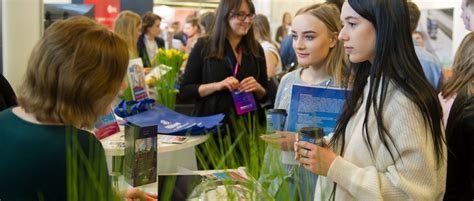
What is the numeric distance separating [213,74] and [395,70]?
6.06 feet

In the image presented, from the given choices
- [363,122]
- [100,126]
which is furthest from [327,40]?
[100,126]

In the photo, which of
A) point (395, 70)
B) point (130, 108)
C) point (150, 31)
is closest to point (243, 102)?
point (130, 108)

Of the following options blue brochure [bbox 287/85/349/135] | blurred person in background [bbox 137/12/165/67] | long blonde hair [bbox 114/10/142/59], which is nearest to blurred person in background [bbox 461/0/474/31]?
blue brochure [bbox 287/85/349/135]

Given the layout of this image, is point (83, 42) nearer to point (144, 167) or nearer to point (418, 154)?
point (144, 167)

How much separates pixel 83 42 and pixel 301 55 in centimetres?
106

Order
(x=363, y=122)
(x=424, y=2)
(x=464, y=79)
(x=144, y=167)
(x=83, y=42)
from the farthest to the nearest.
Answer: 1. (x=424, y=2)
2. (x=464, y=79)
3. (x=144, y=167)
4. (x=363, y=122)
5. (x=83, y=42)

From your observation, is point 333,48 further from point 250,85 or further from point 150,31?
point 150,31

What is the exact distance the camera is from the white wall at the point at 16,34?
12.0ft

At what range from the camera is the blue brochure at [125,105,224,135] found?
2762mm

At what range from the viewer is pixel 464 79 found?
216cm

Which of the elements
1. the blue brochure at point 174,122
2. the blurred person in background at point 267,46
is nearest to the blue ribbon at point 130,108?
the blue brochure at point 174,122

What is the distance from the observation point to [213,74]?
3.20 metres

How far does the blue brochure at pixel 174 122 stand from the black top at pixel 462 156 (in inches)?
46.4

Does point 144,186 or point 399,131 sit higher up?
point 399,131
